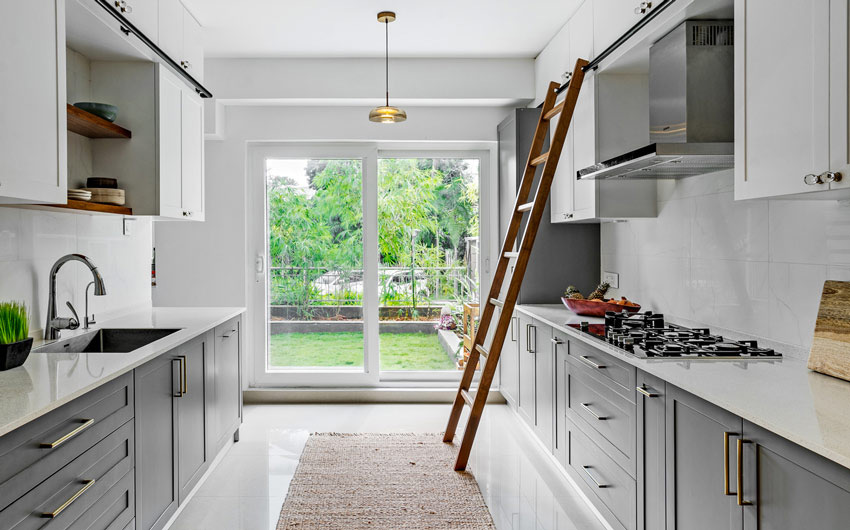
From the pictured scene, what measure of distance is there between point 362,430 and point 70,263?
2117mm

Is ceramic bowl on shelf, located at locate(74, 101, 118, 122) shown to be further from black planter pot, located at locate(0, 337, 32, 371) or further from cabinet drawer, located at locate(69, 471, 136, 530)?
cabinet drawer, located at locate(69, 471, 136, 530)

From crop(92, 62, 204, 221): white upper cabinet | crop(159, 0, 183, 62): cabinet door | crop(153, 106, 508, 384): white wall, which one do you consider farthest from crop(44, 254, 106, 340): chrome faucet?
crop(153, 106, 508, 384): white wall

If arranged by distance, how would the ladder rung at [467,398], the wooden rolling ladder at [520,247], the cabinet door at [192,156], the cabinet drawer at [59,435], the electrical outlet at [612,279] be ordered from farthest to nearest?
the electrical outlet at [612,279] → the ladder rung at [467,398] → the cabinet door at [192,156] → the wooden rolling ladder at [520,247] → the cabinet drawer at [59,435]

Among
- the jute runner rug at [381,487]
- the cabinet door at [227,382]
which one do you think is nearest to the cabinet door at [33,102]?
the cabinet door at [227,382]

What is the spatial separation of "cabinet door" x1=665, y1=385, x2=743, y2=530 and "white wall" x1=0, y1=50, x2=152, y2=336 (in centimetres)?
262

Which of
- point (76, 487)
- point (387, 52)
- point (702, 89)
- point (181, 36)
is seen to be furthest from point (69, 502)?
point (387, 52)

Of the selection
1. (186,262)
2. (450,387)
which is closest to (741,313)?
(450,387)

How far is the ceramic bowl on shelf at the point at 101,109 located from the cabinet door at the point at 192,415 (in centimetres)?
114

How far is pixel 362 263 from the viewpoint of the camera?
15.6 ft

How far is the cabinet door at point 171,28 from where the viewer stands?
296 centimetres

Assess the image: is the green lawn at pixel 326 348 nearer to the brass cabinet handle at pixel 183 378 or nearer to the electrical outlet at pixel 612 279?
the electrical outlet at pixel 612 279

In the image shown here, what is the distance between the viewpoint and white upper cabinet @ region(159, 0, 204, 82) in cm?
300

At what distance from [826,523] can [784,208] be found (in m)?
1.39

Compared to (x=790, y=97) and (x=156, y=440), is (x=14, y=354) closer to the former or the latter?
(x=156, y=440)
